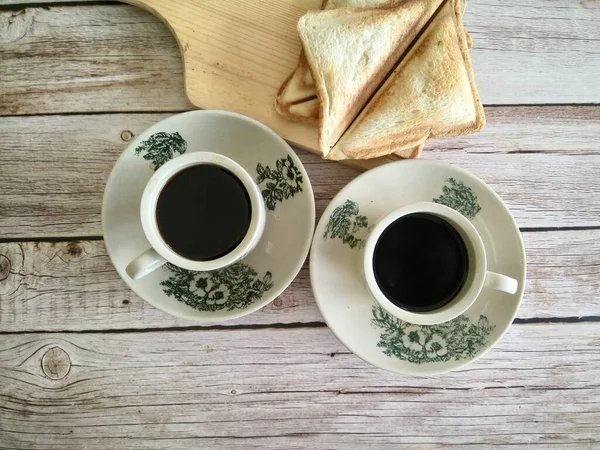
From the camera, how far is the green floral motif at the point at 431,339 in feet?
2.54

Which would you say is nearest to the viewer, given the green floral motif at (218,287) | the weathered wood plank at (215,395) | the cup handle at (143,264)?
the cup handle at (143,264)

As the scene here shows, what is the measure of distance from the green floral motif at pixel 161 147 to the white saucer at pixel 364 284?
0.26 meters

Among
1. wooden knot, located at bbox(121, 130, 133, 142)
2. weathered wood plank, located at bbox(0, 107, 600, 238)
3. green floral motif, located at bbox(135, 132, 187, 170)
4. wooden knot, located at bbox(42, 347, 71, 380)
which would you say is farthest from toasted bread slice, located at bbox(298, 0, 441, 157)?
wooden knot, located at bbox(42, 347, 71, 380)

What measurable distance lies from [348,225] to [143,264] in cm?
32

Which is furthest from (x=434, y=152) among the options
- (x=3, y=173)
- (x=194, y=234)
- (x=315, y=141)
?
(x=3, y=173)

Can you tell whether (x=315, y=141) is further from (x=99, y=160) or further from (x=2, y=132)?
(x=2, y=132)

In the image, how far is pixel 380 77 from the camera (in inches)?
32.3

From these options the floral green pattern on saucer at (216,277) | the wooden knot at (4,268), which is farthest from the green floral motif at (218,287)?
the wooden knot at (4,268)

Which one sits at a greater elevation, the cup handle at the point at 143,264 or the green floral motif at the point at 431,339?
the cup handle at the point at 143,264

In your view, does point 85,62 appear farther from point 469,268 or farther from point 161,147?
point 469,268

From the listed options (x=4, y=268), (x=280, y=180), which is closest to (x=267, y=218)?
(x=280, y=180)

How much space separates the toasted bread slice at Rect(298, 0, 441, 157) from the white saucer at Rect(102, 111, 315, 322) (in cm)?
9

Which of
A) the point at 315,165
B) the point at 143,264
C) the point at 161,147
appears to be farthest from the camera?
the point at 315,165

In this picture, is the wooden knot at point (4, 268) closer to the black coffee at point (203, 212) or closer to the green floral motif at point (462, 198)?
the black coffee at point (203, 212)
